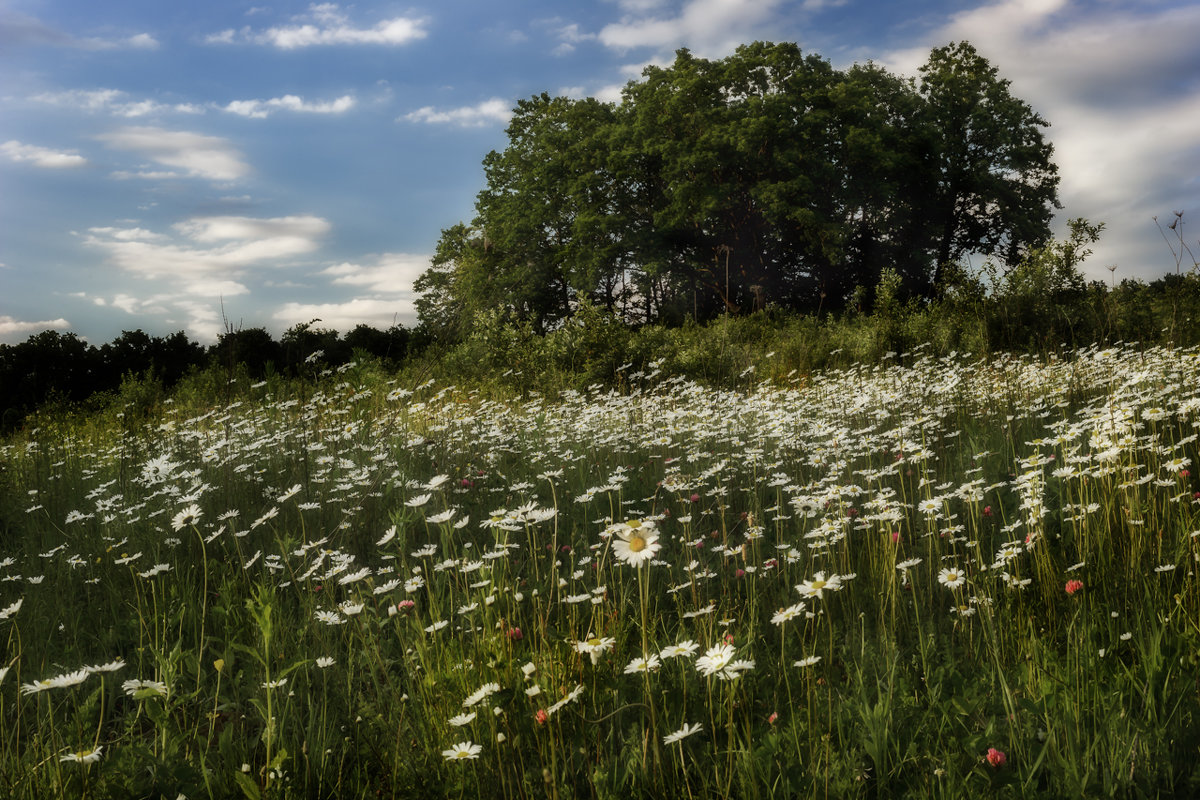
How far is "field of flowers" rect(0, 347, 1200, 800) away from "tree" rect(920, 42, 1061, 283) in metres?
31.8

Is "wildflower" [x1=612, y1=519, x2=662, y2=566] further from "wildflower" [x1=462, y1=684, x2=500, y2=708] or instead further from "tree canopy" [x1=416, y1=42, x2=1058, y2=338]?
"tree canopy" [x1=416, y1=42, x2=1058, y2=338]

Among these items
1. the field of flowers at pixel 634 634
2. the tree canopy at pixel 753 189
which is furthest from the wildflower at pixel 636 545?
the tree canopy at pixel 753 189

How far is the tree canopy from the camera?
94.8 ft

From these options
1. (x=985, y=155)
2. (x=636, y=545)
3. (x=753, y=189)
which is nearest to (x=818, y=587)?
(x=636, y=545)

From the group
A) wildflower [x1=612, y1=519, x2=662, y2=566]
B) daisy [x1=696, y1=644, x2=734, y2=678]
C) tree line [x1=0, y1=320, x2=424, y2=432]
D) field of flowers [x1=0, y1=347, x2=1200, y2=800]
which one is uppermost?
tree line [x1=0, y1=320, x2=424, y2=432]

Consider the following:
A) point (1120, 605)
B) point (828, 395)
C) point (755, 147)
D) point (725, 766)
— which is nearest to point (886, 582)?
point (1120, 605)

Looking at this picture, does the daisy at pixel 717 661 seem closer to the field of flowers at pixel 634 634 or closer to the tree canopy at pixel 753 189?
the field of flowers at pixel 634 634

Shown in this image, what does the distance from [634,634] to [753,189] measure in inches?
1107

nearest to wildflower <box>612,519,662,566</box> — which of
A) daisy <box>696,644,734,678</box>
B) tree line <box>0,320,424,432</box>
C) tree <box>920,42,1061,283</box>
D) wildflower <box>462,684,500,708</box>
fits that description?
daisy <box>696,644,734,678</box>

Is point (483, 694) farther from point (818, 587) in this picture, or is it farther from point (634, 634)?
point (634, 634)

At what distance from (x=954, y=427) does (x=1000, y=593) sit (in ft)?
12.0

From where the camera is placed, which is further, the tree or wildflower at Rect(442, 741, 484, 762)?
the tree

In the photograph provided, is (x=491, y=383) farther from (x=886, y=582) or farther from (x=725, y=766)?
(x=725, y=766)

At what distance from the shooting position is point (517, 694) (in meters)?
1.86
